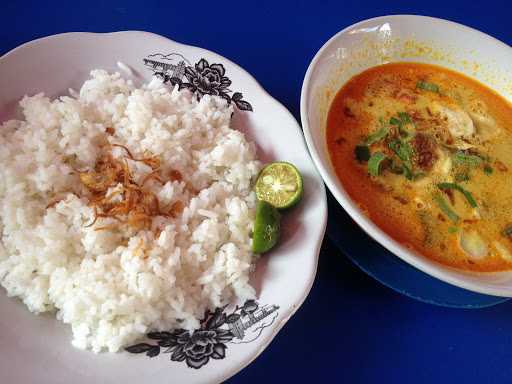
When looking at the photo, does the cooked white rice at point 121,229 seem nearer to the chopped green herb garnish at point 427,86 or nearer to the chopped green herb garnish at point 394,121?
the chopped green herb garnish at point 394,121

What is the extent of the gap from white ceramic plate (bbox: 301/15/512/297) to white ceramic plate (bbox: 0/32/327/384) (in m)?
0.24

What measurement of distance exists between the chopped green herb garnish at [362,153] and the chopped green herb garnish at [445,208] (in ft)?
1.34

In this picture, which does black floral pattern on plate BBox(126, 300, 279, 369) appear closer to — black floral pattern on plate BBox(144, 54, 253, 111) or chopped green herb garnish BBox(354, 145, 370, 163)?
chopped green herb garnish BBox(354, 145, 370, 163)

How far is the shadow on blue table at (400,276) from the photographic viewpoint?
2.11 meters

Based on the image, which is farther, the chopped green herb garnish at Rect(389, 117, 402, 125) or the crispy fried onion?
the chopped green herb garnish at Rect(389, 117, 402, 125)

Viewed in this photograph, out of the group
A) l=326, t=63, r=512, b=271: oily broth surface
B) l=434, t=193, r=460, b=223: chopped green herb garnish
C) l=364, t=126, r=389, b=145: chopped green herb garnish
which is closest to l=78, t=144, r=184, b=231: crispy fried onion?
l=326, t=63, r=512, b=271: oily broth surface

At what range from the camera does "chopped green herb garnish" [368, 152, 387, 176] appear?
239cm

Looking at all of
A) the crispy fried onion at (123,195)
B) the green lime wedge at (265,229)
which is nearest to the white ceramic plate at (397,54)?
the green lime wedge at (265,229)

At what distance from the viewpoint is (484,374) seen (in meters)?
2.07

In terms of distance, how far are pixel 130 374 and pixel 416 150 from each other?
1784 millimetres

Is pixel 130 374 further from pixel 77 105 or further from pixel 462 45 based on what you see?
pixel 462 45

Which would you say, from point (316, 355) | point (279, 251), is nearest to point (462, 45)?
point (279, 251)

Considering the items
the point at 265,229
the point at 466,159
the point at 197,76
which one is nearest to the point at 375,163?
the point at 466,159

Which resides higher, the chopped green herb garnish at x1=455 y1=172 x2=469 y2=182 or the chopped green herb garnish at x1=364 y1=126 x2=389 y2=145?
the chopped green herb garnish at x1=364 y1=126 x2=389 y2=145
